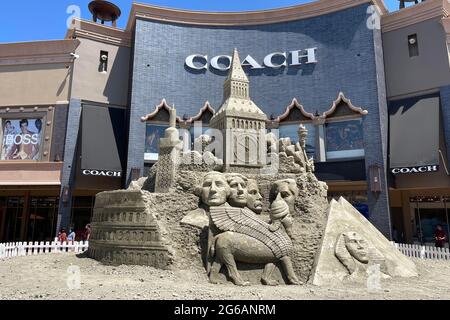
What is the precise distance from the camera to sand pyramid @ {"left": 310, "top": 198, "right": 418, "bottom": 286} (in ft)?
26.0

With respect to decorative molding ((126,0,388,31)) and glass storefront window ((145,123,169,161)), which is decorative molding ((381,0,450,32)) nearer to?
decorative molding ((126,0,388,31))

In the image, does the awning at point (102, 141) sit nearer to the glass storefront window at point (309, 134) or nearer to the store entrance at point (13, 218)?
the store entrance at point (13, 218)

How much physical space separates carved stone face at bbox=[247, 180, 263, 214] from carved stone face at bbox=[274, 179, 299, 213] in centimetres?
52

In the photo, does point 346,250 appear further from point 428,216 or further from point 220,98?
point 220,98

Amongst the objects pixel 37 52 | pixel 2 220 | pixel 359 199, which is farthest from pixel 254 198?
pixel 2 220

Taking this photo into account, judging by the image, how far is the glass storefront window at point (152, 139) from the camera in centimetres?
2053

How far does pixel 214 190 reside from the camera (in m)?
8.82

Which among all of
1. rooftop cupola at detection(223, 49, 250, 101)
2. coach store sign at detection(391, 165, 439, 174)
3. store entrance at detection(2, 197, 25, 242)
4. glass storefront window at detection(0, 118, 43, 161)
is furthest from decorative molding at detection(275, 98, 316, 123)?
store entrance at detection(2, 197, 25, 242)

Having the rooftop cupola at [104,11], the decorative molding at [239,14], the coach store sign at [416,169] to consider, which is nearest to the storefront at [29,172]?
the decorative molding at [239,14]

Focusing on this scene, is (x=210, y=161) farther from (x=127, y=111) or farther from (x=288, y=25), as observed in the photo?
(x=288, y=25)

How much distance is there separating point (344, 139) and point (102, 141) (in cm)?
1330

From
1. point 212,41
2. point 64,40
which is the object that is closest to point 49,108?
point 64,40

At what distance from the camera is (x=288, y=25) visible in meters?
22.3

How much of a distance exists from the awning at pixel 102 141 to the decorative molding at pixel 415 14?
16337 mm
